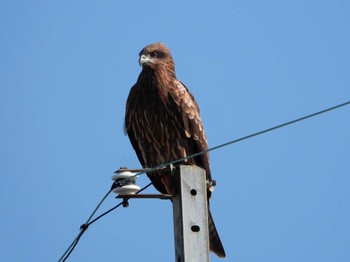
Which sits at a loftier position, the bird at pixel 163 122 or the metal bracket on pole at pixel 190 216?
the bird at pixel 163 122

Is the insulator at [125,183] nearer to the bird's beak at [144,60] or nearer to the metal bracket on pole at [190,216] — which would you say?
the metal bracket on pole at [190,216]

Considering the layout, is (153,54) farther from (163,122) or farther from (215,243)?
(215,243)

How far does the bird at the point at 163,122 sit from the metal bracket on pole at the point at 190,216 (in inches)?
128

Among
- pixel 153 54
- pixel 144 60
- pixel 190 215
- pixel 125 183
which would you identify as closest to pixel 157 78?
pixel 144 60

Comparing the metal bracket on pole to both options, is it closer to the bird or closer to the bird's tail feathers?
the bird's tail feathers

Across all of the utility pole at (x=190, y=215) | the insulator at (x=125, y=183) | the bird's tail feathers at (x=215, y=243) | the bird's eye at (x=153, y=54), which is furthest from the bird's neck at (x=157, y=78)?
the utility pole at (x=190, y=215)

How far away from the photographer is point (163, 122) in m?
9.80

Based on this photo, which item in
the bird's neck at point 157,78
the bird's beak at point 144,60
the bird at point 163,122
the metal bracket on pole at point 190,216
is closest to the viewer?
the metal bracket on pole at point 190,216

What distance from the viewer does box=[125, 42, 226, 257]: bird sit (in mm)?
9805

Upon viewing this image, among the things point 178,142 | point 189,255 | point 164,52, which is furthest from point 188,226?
point 164,52

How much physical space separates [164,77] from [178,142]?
0.85 m

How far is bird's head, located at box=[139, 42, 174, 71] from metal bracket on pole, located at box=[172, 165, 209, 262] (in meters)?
3.98

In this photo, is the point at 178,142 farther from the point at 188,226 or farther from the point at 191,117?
the point at 188,226

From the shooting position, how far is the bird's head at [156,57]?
33.6 feet
